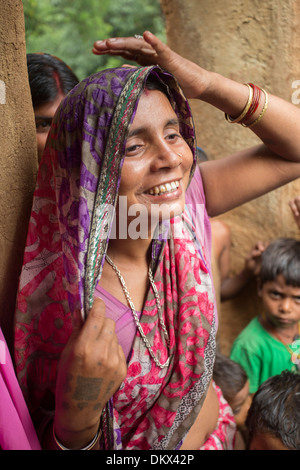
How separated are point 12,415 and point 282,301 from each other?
4.59ft

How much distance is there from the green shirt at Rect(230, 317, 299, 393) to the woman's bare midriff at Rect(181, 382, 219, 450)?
0.67 m

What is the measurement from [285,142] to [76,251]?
30.6 inches

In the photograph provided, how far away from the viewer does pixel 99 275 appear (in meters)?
1.12

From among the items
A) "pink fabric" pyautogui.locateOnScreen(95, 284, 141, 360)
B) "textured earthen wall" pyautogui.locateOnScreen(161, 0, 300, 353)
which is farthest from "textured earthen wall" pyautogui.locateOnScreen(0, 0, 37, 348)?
"textured earthen wall" pyautogui.locateOnScreen(161, 0, 300, 353)

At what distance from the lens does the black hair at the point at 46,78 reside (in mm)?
1671

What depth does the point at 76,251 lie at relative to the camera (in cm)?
106

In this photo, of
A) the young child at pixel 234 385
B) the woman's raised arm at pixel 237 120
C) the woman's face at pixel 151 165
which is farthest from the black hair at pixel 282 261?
the woman's face at pixel 151 165

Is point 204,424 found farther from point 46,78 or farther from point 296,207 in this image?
point 46,78

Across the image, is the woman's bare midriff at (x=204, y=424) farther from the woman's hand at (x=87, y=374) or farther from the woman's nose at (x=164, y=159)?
the woman's nose at (x=164, y=159)

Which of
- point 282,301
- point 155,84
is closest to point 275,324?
point 282,301

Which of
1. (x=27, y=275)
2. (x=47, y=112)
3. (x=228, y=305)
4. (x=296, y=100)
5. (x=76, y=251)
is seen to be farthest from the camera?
(x=228, y=305)

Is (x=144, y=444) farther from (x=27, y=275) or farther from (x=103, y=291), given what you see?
(x=27, y=275)

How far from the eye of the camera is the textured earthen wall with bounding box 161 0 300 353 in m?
2.02

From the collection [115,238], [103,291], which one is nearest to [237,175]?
[115,238]
